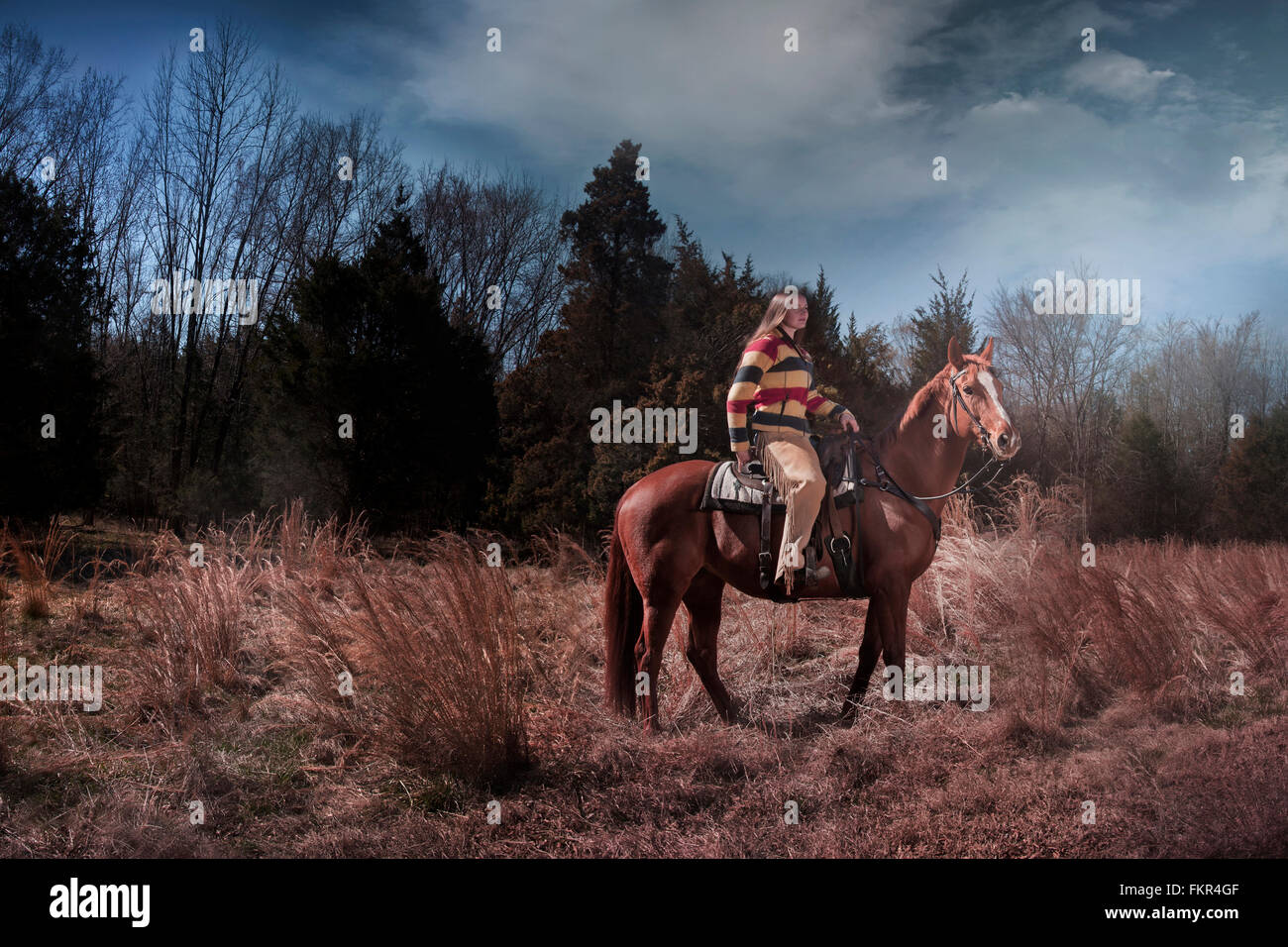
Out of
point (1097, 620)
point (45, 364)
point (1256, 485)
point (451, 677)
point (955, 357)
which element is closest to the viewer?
point (451, 677)

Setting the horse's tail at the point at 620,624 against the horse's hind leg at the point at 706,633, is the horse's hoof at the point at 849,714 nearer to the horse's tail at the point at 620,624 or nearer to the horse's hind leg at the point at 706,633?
the horse's hind leg at the point at 706,633

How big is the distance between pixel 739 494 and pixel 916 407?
120cm

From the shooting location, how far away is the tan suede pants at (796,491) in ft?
12.9

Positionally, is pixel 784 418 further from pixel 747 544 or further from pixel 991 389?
pixel 991 389

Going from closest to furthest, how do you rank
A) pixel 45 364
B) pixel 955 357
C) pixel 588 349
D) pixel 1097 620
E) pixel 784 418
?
pixel 784 418 → pixel 955 357 → pixel 1097 620 → pixel 45 364 → pixel 588 349

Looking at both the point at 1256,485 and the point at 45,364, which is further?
the point at 1256,485

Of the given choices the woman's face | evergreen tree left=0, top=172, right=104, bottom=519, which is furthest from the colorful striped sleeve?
evergreen tree left=0, top=172, right=104, bottom=519

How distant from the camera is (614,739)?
382 centimetres

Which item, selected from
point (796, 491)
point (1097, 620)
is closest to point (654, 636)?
point (796, 491)

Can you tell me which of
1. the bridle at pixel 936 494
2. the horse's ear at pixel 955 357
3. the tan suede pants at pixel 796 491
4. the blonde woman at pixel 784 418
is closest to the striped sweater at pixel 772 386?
the blonde woman at pixel 784 418

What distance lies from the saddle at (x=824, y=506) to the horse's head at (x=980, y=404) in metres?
0.61

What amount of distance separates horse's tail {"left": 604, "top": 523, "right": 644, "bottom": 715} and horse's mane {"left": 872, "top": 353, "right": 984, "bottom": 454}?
1.68 metres

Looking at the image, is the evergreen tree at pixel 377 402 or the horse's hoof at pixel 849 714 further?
the evergreen tree at pixel 377 402

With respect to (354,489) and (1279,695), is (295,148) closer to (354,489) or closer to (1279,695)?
(354,489)
